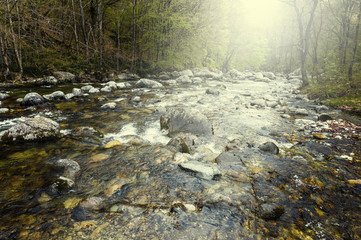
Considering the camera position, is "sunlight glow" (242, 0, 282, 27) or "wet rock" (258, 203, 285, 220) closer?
"wet rock" (258, 203, 285, 220)

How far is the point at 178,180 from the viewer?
3.12m

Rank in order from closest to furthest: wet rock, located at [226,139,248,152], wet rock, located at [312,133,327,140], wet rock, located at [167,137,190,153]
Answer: wet rock, located at [167,137,190,153]
wet rock, located at [226,139,248,152]
wet rock, located at [312,133,327,140]

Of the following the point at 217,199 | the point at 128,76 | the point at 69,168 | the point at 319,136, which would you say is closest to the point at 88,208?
the point at 69,168

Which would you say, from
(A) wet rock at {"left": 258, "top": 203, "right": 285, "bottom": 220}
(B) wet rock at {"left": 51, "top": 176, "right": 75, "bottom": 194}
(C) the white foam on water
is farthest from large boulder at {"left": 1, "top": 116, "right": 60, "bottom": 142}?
(A) wet rock at {"left": 258, "top": 203, "right": 285, "bottom": 220}

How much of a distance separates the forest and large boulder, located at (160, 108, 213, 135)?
6.81 metres

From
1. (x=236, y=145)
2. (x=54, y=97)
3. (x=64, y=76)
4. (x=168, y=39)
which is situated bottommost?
(x=236, y=145)

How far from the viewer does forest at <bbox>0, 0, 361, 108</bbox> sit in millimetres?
11938

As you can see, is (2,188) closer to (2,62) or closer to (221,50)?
(2,62)

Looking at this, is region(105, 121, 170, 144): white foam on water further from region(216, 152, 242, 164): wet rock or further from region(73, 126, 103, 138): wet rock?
region(216, 152, 242, 164): wet rock

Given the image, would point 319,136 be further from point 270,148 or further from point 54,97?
point 54,97

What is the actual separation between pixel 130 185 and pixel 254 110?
7478 mm

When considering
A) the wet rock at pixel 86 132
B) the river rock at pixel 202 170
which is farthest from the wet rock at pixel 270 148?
the wet rock at pixel 86 132

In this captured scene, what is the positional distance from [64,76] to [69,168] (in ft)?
42.8

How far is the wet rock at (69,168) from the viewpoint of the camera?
317 centimetres
